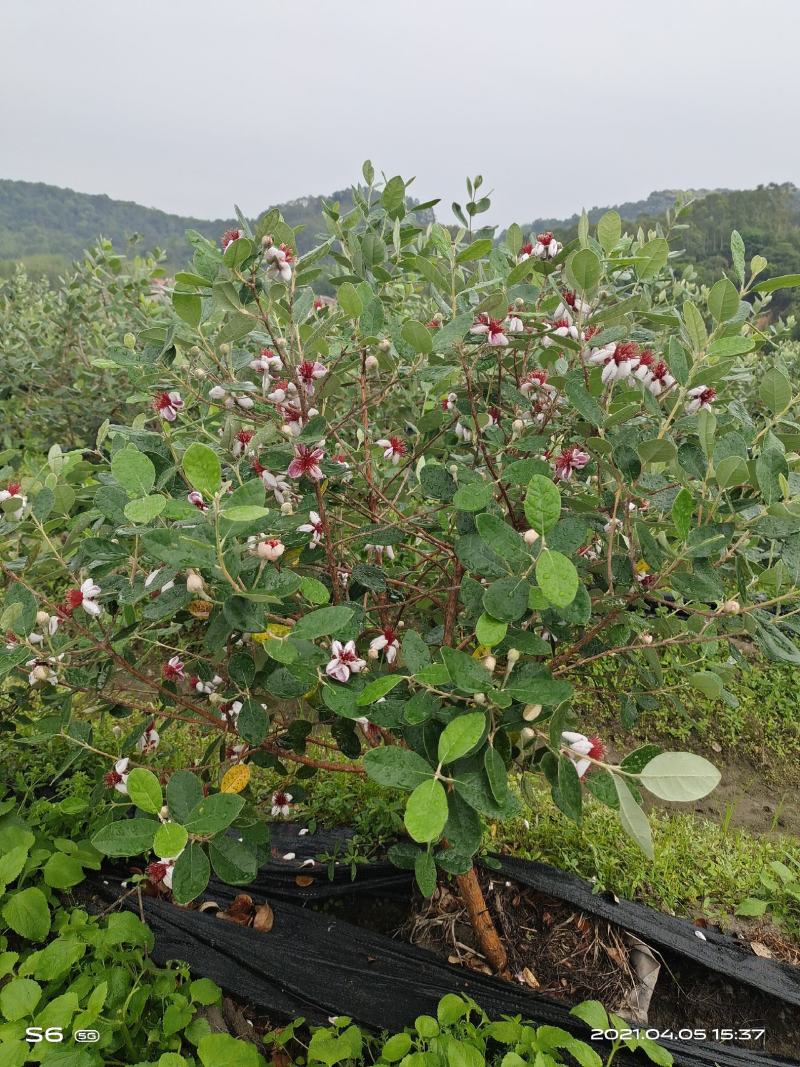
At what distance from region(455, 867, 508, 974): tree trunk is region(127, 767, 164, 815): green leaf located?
859mm

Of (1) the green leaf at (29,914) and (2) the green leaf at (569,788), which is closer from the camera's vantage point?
(2) the green leaf at (569,788)

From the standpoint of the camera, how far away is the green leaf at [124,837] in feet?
3.16

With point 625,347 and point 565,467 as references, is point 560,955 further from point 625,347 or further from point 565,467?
point 625,347

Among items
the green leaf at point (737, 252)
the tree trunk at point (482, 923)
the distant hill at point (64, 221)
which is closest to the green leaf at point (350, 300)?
the green leaf at point (737, 252)

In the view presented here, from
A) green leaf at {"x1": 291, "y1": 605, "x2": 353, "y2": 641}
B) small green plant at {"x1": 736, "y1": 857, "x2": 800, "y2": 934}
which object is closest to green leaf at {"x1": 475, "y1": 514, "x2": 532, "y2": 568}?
green leaf at {"x1": 291, "y1": 605, "x2": 353, "y2": 641}

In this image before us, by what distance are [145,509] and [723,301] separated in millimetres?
932

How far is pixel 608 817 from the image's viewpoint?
7.10ft

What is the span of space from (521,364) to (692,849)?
1.72m

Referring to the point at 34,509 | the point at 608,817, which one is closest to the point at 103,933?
the point at 34,509

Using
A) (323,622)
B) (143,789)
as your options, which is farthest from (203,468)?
(143,789)

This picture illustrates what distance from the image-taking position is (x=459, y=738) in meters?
0.84

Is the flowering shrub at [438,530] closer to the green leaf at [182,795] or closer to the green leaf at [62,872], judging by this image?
the green leaf at [182,795]

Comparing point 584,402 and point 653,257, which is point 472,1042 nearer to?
point 584,402

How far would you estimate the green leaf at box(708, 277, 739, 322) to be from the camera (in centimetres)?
100
